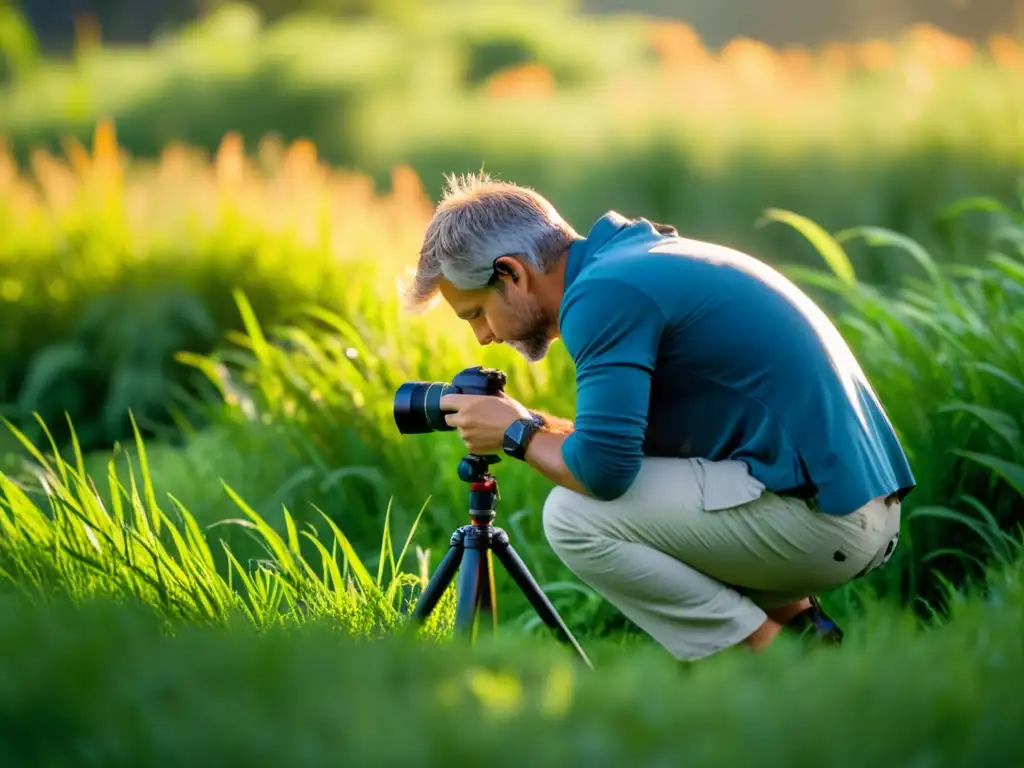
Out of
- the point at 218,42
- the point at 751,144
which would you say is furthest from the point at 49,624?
the point at 218,42

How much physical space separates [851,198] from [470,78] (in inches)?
369

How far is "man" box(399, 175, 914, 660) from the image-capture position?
9.97 feet

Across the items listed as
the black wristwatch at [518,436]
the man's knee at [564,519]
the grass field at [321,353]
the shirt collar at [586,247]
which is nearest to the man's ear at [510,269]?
the shirt collar at [586,247]

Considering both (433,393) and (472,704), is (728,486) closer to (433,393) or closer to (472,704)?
(433,393)

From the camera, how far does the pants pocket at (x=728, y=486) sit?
10.2 ft

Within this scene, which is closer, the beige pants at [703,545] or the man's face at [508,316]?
the beige pants at [703,545]

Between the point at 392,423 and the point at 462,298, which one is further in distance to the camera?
the point at 392,423

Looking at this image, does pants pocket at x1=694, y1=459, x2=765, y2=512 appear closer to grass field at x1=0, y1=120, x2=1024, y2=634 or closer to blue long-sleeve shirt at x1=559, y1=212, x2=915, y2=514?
blue long-sleeve shirt at x1=559, y1=212, x2=915, y2=514

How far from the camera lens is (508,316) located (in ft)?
10.8

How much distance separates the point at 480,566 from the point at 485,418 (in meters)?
0.32

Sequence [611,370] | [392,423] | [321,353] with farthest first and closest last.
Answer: [321,353] < [392,423] < [611,370]

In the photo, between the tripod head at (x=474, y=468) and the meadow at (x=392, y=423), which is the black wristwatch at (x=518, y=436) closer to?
the tripod head at (x=474, y=468)

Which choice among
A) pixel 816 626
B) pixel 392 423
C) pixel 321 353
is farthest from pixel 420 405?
pixel 321 353

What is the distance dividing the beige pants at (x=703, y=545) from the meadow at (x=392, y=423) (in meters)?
0.16
